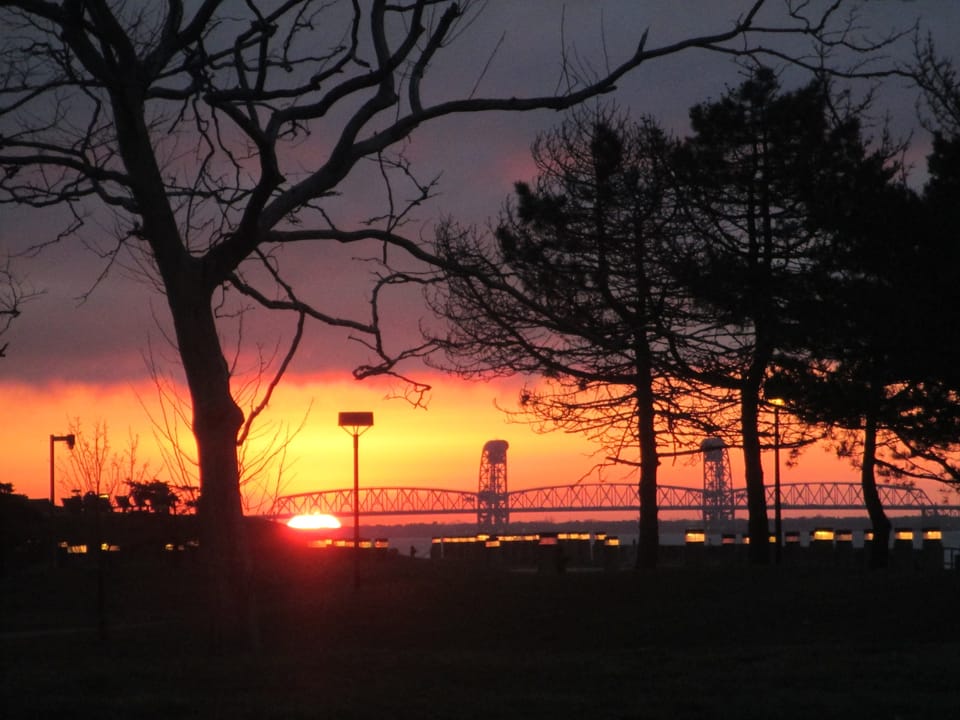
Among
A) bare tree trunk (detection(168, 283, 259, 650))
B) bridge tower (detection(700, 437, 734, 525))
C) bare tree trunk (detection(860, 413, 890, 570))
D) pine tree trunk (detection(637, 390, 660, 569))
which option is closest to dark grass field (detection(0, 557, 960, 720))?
bare tree trunk (detection(168, 283, 259, 650))

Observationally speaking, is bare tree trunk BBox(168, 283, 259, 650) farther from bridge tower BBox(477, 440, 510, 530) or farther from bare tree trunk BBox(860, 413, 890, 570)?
bridge tower BBox(477, 440, 510, 530)

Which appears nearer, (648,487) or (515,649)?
(515,649)

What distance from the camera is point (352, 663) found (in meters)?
12.7

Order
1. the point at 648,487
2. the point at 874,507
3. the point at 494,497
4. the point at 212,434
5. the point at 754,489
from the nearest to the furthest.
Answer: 1. the point at 212,434
2. the point at 754,489
3. the point at 648,487
4. the point at 874,507
5. the point at 494,497

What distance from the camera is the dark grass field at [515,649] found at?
31.8ft

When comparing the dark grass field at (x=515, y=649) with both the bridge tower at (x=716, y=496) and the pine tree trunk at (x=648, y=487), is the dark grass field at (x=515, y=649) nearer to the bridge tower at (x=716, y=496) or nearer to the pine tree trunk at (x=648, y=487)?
the pine tree trunk at (x=648, y=487)

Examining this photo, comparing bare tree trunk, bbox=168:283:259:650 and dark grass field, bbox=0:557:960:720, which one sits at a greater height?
bare tree trunk, bbox=168:283:259:650

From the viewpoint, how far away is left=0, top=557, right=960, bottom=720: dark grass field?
9703 mm

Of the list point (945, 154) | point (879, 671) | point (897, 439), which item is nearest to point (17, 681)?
point (879, 671)

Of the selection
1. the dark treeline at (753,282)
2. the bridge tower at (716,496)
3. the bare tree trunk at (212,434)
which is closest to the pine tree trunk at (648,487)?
the dark treeline at (753,282)

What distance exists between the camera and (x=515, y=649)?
51.5 ft

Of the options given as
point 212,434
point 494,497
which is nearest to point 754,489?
point 212,434

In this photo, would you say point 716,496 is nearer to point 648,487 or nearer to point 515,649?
point 648,487

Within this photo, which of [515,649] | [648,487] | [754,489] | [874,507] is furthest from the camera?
[874,507]
